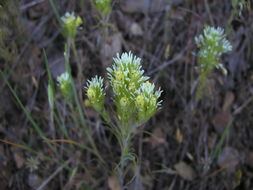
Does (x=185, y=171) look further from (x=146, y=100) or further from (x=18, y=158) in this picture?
(x=18, y=158)

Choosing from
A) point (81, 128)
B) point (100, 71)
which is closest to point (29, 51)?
point (100, 71)

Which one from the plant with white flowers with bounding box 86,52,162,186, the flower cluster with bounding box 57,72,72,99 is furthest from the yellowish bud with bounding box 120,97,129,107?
the flower cluster with bounding box 57,72,72,99

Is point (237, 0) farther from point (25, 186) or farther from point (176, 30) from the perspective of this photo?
point (25, 186)

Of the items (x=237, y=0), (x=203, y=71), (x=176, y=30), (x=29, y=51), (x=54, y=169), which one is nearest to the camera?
(x=237, y=0)

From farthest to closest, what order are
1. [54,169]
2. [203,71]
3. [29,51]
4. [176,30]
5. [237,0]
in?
[176,30], [29,51], [54,169], [203,71], [237,0]

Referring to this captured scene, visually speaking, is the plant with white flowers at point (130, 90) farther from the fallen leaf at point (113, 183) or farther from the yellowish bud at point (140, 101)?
the fallen leaf at point (113, 183)

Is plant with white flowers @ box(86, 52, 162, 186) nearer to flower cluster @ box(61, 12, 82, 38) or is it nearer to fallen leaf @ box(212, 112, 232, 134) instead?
flower cluster @ box(61, 12, 82, 38)
